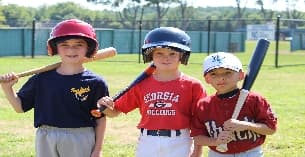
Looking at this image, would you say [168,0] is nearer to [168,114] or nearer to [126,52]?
[126,52]

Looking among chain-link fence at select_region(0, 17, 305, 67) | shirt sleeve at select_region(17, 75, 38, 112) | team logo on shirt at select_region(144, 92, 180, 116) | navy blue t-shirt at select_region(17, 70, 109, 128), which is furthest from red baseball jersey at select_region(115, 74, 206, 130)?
chain-link fence at select_region(0, 17, 305, 67)

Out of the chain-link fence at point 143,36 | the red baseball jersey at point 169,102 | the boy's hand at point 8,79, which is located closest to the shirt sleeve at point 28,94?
the boy's hand at point 8,79

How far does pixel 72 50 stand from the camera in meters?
3.81

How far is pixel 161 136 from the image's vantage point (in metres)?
3.70

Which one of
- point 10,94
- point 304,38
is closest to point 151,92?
point 10,94

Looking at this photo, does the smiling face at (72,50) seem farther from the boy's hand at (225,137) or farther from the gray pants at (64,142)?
the boy's hand at (225,137)

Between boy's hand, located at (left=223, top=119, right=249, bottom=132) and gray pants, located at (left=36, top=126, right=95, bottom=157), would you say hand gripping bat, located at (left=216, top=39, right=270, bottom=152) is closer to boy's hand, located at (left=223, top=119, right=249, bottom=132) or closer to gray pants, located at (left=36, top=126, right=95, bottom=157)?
boy's hand, located at (left=223, top=119, right=249, bottom=132)

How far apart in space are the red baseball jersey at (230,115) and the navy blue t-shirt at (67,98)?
668mm

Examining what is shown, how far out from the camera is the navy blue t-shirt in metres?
3.80

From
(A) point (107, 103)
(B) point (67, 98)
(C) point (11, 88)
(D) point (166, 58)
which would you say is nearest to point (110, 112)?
(A) point (107, 103)

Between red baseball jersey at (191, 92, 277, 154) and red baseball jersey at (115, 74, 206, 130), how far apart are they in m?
0.10

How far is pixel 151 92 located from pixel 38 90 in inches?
29.3

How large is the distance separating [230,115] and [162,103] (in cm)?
43

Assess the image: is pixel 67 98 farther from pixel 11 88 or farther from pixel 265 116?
pixel 265 116
